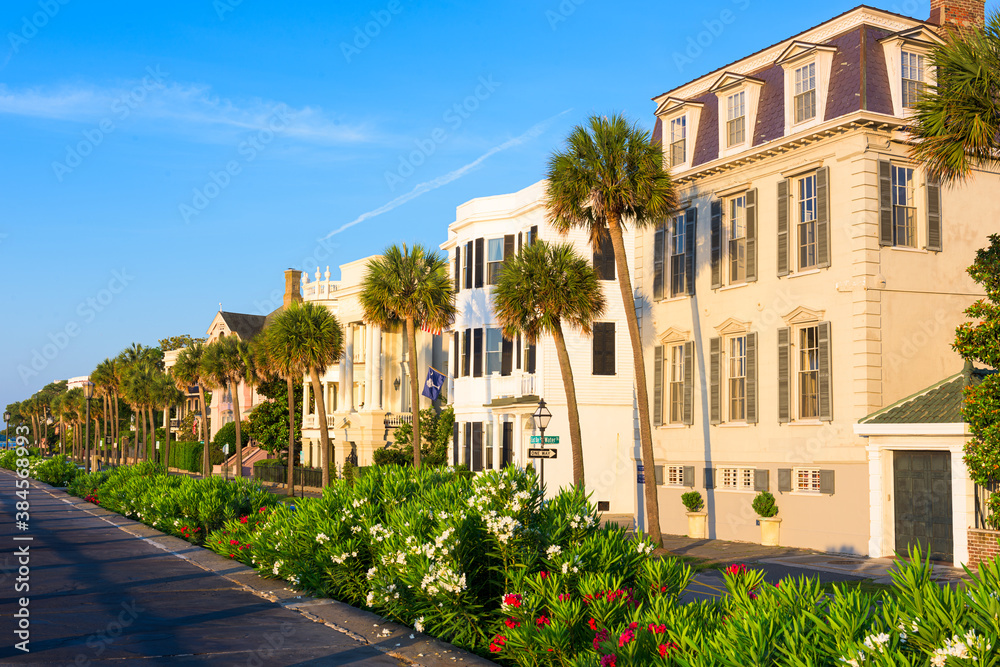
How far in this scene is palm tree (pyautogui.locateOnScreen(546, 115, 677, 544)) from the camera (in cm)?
2417

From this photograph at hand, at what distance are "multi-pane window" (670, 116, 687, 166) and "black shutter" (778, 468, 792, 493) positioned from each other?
10512mm

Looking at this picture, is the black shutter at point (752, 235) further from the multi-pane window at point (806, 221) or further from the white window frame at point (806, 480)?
the white window frame at point (806, 480)

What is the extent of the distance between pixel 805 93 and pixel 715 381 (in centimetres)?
871

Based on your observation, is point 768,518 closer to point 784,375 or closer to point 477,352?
point 784,375

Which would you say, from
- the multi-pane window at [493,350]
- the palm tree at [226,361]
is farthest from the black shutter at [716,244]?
the palm tree at [226,361]

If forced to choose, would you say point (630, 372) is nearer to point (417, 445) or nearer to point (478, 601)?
point (417, 445)

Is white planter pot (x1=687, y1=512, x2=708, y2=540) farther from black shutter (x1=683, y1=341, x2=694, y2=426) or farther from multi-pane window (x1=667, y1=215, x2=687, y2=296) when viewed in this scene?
multi-pane window (x1=667, y1=215, x2=687, y2=296)

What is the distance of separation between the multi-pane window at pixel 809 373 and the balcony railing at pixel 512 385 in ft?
51.1

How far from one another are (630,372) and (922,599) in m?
33.9

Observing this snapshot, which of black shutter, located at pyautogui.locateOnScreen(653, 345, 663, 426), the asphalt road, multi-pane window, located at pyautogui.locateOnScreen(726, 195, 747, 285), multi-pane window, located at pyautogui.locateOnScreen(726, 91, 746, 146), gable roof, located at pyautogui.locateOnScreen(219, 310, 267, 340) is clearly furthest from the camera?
gable roof, located at pyautogui.locateOnScreen(219, 310, 267, 340)

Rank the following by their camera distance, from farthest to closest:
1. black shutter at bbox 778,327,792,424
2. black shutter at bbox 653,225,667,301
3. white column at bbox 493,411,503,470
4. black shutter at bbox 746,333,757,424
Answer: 1. white column at bbox 493,411,503,470
2. black shutter at bbox 653,225,667,301
3. black shutter at bbox 746,333,757,424
4. black shutter at bbox 778,327,792,424

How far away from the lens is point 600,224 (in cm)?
2559

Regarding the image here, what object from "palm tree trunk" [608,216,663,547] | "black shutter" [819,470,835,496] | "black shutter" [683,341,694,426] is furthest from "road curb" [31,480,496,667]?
"black shutter" [683,341,694,426]

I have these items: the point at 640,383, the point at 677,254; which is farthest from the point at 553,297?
the point at 640,383
